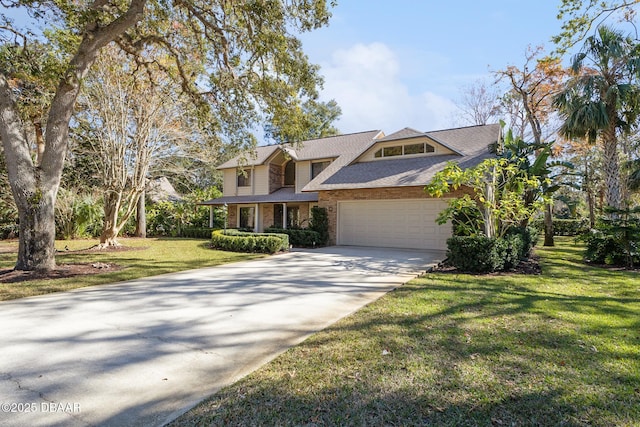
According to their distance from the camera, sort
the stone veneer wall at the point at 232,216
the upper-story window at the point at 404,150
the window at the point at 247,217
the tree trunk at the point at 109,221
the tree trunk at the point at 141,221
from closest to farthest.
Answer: the tree trunk at the point at 109,221
the upper-story window at the point at 404,150
the tree trunk at the point at 141,221
the window at the point at 247,217
the stone veneer wall at the point at 232,216

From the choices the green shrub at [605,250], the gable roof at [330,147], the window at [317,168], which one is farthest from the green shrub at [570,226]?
the window at [317,168]

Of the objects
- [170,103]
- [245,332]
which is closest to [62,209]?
[170,103]

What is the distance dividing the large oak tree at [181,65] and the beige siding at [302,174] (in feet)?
29.6

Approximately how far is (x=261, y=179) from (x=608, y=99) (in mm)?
18800

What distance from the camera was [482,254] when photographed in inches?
353

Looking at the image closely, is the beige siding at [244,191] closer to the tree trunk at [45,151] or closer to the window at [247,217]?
the window at [247,217]

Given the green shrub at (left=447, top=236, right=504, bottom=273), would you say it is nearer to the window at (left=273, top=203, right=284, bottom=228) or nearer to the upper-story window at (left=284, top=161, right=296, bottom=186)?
the window at (left=273, top=203, right=284, bottom=228)

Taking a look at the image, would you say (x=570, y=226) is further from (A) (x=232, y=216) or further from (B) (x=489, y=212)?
(A) (x=232, y=216)

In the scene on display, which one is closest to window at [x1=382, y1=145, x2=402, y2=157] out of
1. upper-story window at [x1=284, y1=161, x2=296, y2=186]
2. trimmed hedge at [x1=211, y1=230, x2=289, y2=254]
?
trimmed hedge at [x1=211, y1=230, x2=289, y2=254]

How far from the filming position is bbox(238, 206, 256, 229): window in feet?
78.8

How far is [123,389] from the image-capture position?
2994 millimetres

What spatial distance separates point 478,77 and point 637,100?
600 inches

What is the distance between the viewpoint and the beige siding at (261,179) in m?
22.8

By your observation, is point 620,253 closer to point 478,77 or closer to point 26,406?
point 26,406
